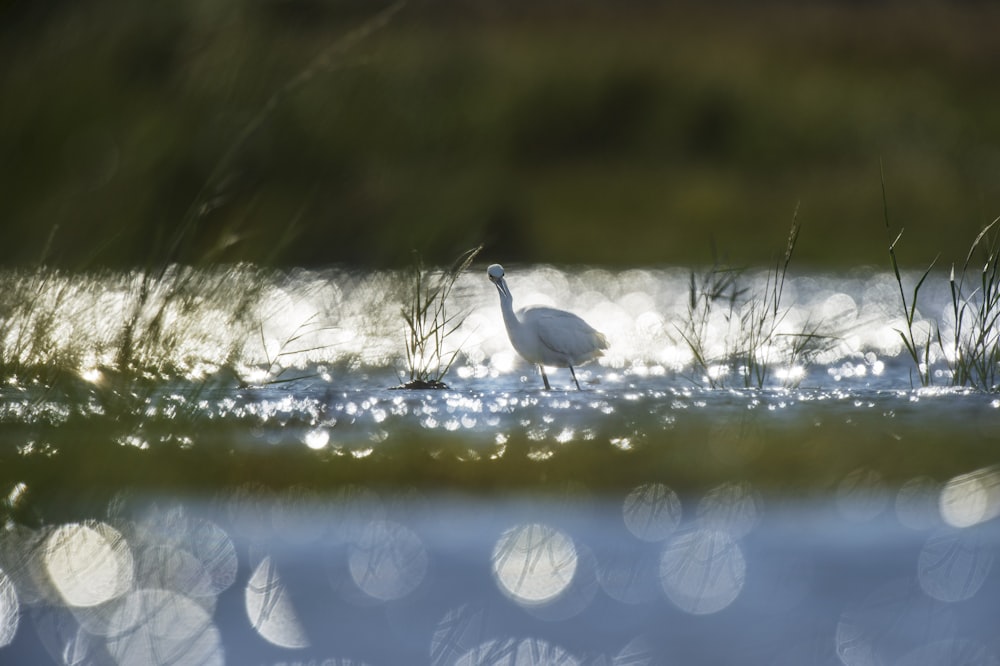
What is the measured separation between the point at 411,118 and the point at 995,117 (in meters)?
10.5

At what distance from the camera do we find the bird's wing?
511 centimetres

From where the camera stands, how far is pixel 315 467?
3.12 m

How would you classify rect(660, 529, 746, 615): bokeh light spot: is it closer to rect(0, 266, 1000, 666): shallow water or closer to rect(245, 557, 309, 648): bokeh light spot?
rect(0, 266, 1000, 666): shallow water

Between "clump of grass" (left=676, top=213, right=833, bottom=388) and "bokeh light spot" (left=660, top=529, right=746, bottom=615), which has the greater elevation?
"clump of grass" (left=676, top=213, right=833, bottom=388)

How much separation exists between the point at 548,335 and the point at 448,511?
2.37 metres

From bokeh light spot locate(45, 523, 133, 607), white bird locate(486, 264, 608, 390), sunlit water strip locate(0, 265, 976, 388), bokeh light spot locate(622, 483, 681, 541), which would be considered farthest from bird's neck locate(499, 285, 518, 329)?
bokeh light spot locate(45, 523, 133, 607)

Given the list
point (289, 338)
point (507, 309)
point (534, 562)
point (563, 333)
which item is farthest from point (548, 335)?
point (534, 562)

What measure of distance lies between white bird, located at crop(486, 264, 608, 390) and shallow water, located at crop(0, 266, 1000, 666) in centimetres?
62

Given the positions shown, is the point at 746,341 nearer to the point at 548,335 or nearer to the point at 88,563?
the point at 548,335

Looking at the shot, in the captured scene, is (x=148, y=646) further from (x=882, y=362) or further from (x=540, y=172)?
(x=540, y=172)

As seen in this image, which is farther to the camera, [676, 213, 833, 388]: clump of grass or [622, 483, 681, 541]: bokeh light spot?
[676, 213, 833, 388]: clump of grass

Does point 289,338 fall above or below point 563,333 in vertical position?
below

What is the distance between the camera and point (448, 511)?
279 centimetres

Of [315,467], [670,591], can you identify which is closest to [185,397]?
[315,467]
